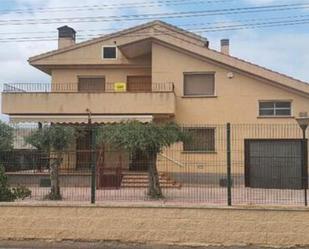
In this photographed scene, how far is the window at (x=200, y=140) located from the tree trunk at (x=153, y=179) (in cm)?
127

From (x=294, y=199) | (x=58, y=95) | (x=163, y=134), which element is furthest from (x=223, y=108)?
(x=294, y=199)

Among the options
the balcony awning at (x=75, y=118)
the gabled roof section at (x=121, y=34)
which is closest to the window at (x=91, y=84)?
the gabled roof section at (x=121, y=34)

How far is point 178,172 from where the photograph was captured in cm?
1939

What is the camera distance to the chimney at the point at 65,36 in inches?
1594

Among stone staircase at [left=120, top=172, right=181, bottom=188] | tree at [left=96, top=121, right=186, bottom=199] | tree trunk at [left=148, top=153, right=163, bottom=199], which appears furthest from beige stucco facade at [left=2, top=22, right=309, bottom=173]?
tree trunk at [left=148, top=153, right=163, bottom=199]

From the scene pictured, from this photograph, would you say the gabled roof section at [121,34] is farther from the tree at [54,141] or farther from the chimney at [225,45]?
the tree at [54,141]

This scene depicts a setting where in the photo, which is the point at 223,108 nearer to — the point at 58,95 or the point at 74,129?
the point at 58,95

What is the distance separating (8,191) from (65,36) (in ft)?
81.2

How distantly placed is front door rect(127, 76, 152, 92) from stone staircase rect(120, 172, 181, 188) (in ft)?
49.4

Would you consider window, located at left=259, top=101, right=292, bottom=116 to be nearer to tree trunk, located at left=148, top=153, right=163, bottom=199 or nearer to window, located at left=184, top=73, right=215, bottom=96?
window, located at left=184, top=73, right=215, bottom=96

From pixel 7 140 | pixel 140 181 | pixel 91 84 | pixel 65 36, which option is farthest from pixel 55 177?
pixel 65 36

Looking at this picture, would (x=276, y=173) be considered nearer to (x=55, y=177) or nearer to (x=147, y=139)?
(x=147, y=139)

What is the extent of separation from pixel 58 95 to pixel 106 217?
61.4 ft

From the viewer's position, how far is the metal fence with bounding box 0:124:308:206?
1664cm
